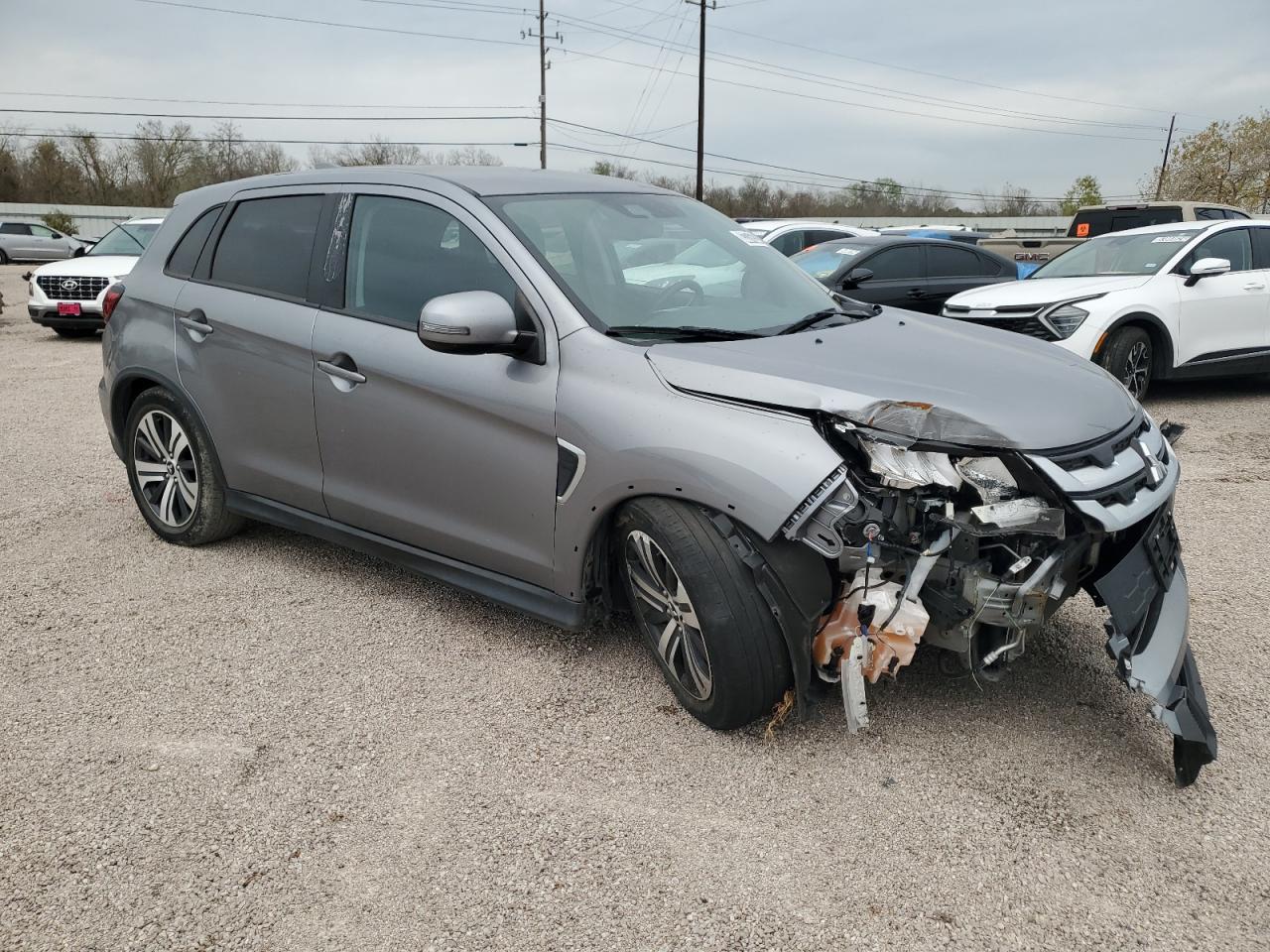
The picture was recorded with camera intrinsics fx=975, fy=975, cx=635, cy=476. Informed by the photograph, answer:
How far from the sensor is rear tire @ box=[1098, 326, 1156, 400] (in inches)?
312

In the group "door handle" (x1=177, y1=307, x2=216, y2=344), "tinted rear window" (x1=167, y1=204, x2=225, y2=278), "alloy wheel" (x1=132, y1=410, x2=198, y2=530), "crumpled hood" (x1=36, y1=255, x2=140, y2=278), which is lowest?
"crumpled hood" (x1=36, y1=255, x2=140, y2=278)

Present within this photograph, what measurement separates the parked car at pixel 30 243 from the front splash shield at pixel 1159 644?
39520mm

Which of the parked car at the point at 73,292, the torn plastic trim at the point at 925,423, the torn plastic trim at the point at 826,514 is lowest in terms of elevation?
the parked car at the point at 73,292

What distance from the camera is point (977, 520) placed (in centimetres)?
269

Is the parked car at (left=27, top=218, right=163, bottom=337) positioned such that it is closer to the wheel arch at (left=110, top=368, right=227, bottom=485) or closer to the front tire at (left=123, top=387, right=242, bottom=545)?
the wheel arch at (left=110, top=368, right=227, bottom=485)

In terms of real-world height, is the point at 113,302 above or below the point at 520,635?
Answer: above

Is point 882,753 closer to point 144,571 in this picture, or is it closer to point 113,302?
point 144,571

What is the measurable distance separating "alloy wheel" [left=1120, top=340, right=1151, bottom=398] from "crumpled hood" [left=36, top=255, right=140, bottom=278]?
39.1ft

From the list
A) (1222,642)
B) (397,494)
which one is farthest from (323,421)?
(1222,642)

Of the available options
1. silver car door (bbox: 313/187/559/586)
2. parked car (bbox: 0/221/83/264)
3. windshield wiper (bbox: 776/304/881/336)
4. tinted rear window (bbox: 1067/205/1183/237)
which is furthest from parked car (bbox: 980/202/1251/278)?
parked car (bbox: 0/221/83/264)

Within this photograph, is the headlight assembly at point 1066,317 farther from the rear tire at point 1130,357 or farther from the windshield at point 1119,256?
the windshield at point 1119,256

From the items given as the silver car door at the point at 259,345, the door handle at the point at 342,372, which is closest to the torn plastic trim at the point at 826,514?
the door handle at the point at 342,372

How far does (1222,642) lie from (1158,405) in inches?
210

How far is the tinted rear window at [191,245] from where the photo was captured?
460 cm
